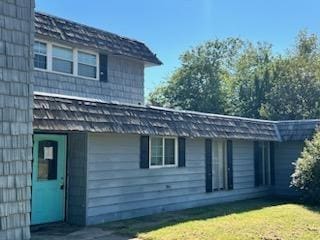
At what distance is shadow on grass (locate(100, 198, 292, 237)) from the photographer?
10.9m

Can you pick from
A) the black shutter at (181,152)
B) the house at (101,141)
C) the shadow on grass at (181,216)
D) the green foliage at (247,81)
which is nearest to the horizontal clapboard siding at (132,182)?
the house at (101,141)

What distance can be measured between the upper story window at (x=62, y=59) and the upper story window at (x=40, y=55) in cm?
38

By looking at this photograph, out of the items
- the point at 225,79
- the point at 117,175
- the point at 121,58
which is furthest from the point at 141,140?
the point at 225,79

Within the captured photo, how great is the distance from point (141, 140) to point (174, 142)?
1.71 metres

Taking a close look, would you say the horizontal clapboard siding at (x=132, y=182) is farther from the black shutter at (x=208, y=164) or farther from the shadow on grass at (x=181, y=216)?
the shadow on grass at (x=181, y=216)

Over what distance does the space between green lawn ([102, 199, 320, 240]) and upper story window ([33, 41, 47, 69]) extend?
628 centimetres

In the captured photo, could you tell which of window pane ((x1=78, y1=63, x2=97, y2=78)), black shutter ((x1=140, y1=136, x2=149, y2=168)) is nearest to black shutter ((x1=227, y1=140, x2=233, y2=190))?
black shutter ((x1=140, y1=136, x2=149, y2=168))

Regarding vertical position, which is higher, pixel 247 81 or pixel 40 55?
pixel 247 81

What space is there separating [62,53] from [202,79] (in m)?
27.9

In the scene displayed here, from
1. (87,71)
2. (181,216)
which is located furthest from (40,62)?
(181,216)

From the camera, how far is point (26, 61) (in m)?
8.68

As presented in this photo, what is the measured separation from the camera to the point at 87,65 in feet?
56.8

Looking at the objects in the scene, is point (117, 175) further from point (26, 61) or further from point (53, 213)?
point (26, 61)

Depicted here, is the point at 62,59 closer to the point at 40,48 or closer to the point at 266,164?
the point at 40,48
